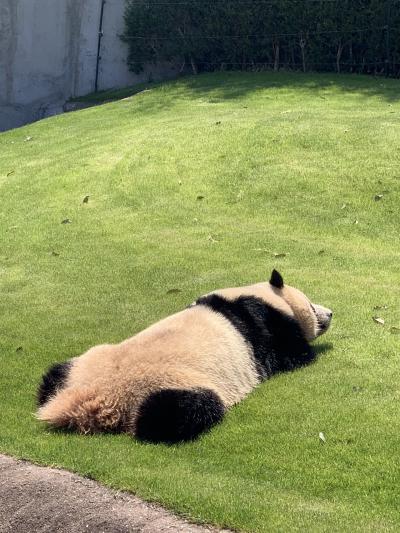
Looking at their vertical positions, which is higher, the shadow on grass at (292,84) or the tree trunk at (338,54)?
the tree trunk at (338,54)

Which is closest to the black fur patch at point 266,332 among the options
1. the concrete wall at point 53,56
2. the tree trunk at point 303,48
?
the tree trunk at point 303,48

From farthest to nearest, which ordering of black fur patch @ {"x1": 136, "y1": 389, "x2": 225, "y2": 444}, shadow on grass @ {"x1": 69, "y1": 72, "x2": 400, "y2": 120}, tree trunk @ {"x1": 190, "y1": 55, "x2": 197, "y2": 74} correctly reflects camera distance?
1. tree trunk @ {"x1": 190, "y1": 55, "x2": 197, "y2": 74}
2. shadow on grass @ {"x1": 69, "y1": 72, "x2": 400, "y2": 120}
3. black fur patch @ {"x1": 136, "y1": 389, "x2": 225, "y2": 444}

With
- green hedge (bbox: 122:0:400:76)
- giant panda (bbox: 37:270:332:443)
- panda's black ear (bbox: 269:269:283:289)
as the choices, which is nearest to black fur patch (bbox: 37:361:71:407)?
giant panda (bbox: 37:270:332:443)

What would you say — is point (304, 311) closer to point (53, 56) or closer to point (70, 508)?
point (70, 508)

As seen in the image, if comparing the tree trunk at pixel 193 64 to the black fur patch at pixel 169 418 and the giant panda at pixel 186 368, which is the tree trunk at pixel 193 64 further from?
the black fur patch at pixel 169 418

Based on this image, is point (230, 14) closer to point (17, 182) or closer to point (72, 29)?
point (72, 29)

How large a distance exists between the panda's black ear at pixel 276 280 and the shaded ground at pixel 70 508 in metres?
2.72

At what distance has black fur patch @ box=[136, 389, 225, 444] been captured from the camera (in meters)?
5.70

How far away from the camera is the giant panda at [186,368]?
5766 millimetres

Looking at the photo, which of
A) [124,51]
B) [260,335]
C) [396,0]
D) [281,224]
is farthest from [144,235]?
[124,51]

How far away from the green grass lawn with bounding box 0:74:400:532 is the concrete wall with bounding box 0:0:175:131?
9.34 ft

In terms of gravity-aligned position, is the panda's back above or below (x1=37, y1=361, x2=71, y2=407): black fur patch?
above

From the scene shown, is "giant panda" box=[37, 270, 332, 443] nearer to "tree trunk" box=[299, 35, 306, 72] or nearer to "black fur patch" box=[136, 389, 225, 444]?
"black fur patch" box=[136, 389, 225, 444]

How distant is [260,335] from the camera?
684 centimetres
